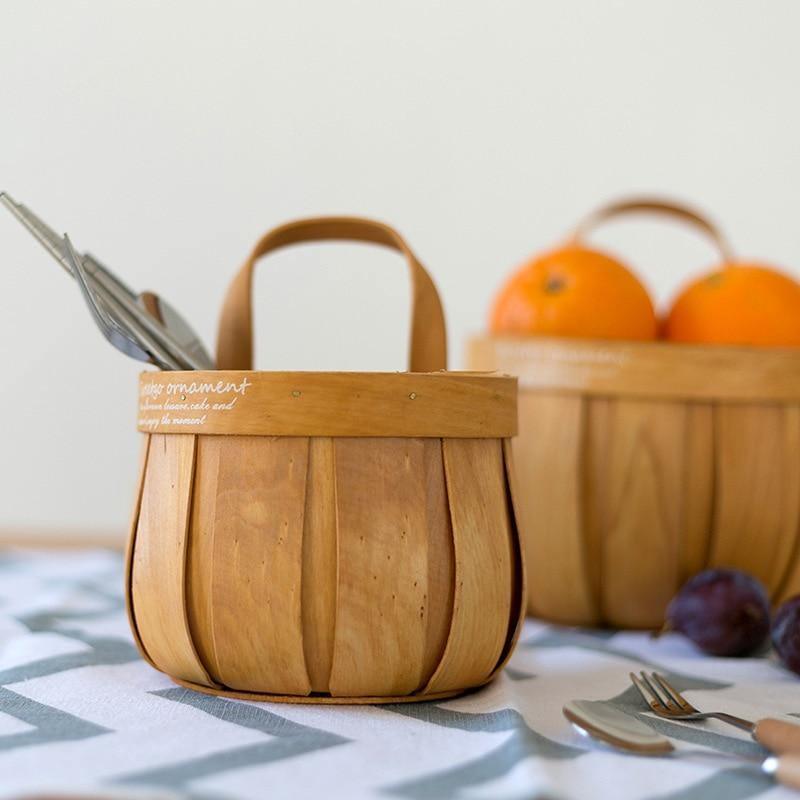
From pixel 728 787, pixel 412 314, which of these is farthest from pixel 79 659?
pixel 728 787

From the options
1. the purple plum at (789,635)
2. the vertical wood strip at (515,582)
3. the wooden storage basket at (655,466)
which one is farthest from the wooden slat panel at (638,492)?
the vertical wood strip at (515,582)

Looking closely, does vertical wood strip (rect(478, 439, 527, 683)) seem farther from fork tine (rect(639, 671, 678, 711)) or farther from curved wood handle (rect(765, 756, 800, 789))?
curved wood handle (rect(765, 756, 800, 789))

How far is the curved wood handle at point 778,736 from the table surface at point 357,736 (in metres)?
0.01

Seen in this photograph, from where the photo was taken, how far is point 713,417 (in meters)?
0.98

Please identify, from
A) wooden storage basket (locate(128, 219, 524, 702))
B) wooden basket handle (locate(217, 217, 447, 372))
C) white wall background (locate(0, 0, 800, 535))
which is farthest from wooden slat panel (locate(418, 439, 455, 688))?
white wall background (locate(0, 0, 800, 535))

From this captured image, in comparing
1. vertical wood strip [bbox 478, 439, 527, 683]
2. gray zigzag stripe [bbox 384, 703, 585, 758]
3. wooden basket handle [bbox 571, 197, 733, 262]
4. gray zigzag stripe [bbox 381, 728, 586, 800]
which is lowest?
gray zigzag stripe [bbox 384, 703, 585, 758]

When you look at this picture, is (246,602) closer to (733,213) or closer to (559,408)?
(559,408)

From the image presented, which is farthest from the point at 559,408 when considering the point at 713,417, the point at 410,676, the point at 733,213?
the point at 733,213

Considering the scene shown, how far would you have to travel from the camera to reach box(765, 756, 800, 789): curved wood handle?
0.56 metres

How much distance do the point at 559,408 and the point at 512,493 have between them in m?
0.26

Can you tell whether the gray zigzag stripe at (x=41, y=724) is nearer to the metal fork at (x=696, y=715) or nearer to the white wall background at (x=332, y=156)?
the metal fork at (x=696, y=715)

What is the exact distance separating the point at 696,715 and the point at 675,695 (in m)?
0.03

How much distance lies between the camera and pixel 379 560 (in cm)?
67

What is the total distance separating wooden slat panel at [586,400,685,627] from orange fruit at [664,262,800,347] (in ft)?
0.28
